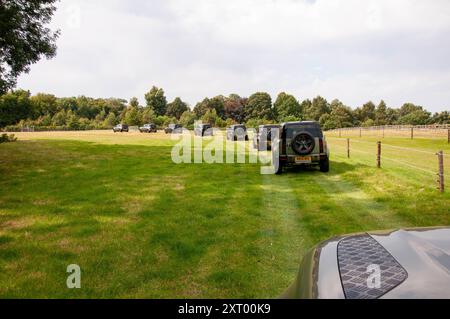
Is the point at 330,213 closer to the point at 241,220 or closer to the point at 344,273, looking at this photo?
the point at 241,220

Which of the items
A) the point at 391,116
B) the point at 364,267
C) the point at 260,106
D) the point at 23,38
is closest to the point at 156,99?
the point at 260,106

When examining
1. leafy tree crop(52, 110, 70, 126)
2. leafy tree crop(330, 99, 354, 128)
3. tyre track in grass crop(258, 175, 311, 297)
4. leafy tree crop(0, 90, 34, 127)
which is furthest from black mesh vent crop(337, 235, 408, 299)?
leafy tree crop(330, 99, 354, 128)

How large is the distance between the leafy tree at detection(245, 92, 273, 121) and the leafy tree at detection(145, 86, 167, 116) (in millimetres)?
26820

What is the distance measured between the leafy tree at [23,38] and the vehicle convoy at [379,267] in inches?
562

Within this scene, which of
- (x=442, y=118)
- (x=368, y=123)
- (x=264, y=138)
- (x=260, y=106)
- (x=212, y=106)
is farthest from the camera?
(x=212, y=106)

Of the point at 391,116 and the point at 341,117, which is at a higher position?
the point at 391,116

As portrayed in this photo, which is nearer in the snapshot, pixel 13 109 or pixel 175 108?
pixel 13 109

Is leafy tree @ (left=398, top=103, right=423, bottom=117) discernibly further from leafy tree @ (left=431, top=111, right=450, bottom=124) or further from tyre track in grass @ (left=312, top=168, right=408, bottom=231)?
tyre track in grass @ (left=312, top=168, right=408, bottom=231)

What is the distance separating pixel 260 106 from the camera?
374 ft

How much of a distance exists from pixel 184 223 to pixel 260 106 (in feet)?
357

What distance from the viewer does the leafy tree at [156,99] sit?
108 meters

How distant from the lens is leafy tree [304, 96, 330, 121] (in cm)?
11106

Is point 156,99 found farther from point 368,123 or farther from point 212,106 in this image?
point 368,123

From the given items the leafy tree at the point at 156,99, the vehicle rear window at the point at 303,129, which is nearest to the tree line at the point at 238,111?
the leafy tree at the point at 156,99
